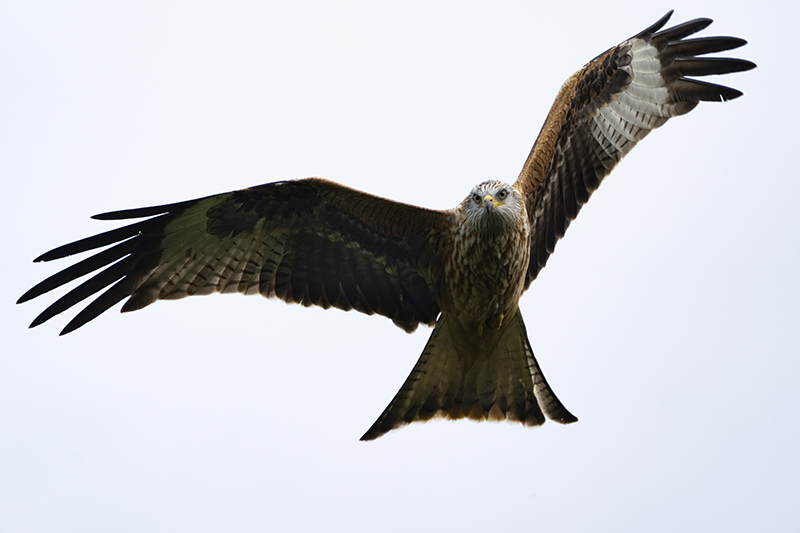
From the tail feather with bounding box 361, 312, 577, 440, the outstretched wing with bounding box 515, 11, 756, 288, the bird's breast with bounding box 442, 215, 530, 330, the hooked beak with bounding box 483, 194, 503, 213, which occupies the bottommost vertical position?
the tail feather with bounding box 361, 312, 577, 440

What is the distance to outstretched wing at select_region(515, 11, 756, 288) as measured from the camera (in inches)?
296

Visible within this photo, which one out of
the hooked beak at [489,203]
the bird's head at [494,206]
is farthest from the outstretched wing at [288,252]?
the hooked beak at [489,203]

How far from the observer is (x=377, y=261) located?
7.45 m

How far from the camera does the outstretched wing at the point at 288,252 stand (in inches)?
277

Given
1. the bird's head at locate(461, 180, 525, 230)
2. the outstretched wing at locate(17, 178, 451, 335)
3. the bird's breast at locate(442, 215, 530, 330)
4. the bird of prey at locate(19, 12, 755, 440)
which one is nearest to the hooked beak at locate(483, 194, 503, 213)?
the bird's head at locate(461, 180, 525, 230)

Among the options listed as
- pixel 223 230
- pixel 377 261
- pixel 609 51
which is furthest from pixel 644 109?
pixel 223 230

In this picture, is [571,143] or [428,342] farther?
[571,143]

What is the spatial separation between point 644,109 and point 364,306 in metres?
3.08

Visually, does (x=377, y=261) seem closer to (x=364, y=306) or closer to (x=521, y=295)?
(x=364, y=306)

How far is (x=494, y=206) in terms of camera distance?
6289 mm

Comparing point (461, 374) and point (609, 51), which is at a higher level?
point (609, 51)

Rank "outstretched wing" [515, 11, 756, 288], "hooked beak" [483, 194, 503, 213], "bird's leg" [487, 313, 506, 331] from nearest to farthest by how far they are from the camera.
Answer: "hooked beak" [483, 194, 503, 213] → "bird's leg" [487, 313, 506, 331] → "outstretched wing" [515, 11, 756, 288]

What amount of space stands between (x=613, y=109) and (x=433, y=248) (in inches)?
83.5

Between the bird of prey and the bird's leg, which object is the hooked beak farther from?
the bird's leg
